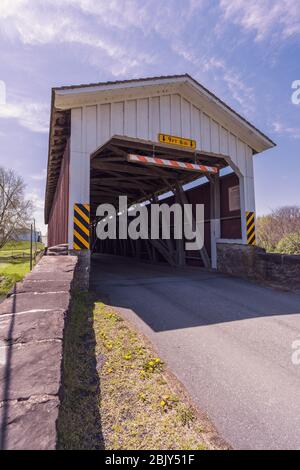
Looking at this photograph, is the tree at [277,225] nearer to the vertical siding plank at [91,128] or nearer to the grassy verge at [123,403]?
the vertical siding plank at [91,128]

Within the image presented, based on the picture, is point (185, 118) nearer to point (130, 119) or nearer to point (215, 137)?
point (215, 137)

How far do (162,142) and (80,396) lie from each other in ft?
22.5

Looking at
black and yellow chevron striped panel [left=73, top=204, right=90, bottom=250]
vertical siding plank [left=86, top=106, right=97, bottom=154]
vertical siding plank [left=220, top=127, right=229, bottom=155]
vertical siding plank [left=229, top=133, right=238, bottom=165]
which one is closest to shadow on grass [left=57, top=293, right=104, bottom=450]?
black and yellow chevron striped panel [left=73, top=204, right=90, bottom=250]

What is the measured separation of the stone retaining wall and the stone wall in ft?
19.6

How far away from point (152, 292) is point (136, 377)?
3663 mm

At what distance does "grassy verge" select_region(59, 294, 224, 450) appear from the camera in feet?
5.85

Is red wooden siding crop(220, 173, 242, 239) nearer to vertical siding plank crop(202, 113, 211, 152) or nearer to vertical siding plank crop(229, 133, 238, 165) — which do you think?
vertical siding plank crop(229, 133, 238, 165)

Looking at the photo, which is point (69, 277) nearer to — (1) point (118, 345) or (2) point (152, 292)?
(1) point (118, 345)

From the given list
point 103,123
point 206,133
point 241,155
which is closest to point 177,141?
point 206,133

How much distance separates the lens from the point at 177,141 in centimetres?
788

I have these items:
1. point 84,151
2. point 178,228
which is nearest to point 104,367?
point 84,151

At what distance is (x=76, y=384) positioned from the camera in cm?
240
